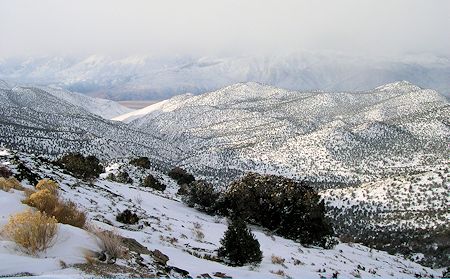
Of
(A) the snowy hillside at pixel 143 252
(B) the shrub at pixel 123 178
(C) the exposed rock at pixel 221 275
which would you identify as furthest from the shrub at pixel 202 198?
(C) the exposed rock at pixel 221 275

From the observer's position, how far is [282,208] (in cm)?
3425

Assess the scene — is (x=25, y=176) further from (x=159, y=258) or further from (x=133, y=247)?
(x=159, y=258)

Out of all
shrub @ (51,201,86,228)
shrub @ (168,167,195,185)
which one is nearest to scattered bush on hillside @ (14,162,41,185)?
shrub @ (51,201,86,228)

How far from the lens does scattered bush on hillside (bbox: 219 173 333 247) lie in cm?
3194

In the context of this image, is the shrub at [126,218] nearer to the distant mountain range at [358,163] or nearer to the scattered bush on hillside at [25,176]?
the scattered bush on hillside at [25,176]

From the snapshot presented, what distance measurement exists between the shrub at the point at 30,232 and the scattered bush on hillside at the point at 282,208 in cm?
2353

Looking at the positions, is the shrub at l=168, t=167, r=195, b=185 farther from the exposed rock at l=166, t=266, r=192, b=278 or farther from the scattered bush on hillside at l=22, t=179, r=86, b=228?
the exposed rock at l=166, t=266, r=192, b=278

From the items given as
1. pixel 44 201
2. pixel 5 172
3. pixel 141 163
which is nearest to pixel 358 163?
pixel 141 163

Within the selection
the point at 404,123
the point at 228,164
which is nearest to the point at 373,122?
the point at 404,123

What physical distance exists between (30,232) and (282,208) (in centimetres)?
2644

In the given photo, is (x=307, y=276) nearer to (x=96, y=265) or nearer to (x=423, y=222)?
(x=96, y=265)

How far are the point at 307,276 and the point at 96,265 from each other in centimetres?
920

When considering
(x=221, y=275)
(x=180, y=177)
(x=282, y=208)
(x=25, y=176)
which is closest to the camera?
(x=221, y=275)

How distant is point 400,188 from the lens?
8375cm
